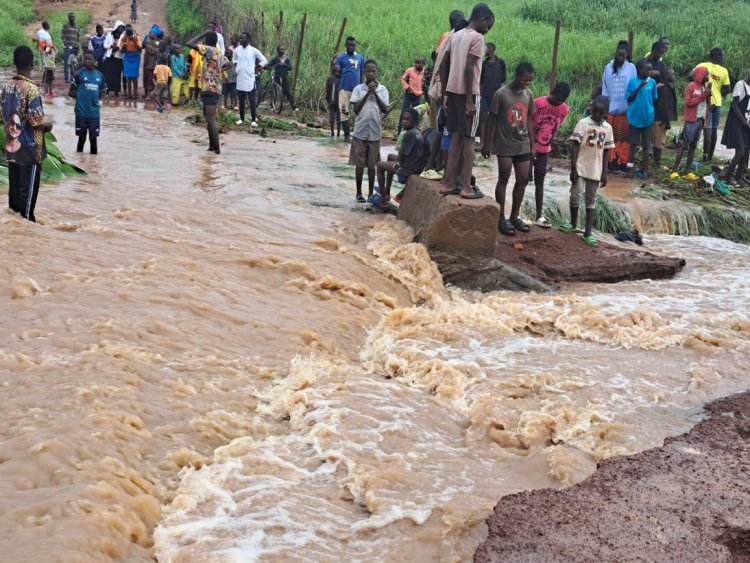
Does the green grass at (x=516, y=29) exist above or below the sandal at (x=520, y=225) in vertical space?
above

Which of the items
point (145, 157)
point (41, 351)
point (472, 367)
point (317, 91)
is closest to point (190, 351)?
point (41, 351)

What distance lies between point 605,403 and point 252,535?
2.62 m

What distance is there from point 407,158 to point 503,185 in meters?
1.03

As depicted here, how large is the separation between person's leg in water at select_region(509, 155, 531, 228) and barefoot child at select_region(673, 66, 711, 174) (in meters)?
4.22

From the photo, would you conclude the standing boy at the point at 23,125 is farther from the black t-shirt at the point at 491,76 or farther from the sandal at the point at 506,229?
the black t-shirt at the point at 491,76

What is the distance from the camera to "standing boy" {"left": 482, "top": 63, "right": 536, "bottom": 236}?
7.73 metres

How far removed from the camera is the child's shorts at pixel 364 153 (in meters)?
8.70

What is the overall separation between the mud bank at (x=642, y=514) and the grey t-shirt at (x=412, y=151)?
14.8ft

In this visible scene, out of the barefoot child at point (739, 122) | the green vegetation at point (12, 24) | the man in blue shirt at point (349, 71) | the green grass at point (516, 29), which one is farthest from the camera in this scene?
the green vegetation at point (12, 24)

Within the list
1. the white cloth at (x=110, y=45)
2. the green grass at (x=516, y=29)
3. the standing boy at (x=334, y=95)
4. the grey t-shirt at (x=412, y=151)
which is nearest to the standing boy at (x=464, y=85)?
the grey t-shirt at (x=412, y=151)

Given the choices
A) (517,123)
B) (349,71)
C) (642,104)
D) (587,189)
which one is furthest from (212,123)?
(642,104)

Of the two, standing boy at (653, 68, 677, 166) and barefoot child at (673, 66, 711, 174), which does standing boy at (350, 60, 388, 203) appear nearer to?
standing boy at (653, 68, 677, 166)

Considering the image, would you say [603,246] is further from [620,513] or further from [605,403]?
[620,513]

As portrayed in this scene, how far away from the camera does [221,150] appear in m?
11.7
